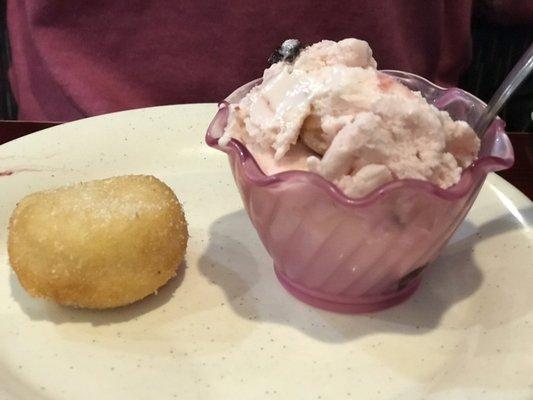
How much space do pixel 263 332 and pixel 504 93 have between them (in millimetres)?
357

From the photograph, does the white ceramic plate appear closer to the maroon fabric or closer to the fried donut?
the fried donut

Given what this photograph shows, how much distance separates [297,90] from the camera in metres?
0.67

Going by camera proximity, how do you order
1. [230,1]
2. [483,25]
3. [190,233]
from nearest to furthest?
[190,233] < [230,1] < [483,25]

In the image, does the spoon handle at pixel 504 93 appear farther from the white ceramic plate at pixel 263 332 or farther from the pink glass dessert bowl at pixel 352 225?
the white ceramic plate at pixel 263 332

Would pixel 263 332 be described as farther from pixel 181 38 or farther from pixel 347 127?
pixel 181 38

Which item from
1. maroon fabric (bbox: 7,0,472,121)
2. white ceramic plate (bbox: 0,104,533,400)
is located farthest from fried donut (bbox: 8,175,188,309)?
maroon fabric (bbox: 7,0,472,121)

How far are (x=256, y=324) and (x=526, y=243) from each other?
322 mm

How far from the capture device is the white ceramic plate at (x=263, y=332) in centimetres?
60

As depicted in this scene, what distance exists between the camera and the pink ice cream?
60 centimetres

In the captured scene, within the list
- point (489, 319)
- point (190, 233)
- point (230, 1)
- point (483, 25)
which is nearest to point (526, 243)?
point (489, 319)

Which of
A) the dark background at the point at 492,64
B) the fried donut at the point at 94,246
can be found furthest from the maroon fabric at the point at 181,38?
the fried donut at the point at 94,246

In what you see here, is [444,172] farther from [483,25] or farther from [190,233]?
[483,25]

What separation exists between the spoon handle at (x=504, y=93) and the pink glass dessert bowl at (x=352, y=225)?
0.5 inches

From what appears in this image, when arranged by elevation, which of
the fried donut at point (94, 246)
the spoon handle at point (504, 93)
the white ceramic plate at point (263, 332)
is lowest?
the white ceramic plate at point (263, 332)
